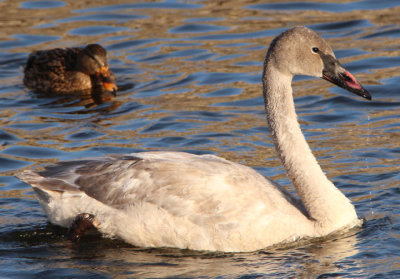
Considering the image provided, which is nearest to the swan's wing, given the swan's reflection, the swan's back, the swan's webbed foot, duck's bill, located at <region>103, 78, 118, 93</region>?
the swan's back

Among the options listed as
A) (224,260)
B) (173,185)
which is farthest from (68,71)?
(224,260)

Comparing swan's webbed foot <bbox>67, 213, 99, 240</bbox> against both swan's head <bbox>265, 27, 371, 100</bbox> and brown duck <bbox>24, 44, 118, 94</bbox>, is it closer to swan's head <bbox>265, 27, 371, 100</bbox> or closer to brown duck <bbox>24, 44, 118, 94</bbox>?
swan's head <bbox>265, 27, 371, 100</bbox>

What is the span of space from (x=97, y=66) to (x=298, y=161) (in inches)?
257

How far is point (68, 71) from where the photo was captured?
1497cm

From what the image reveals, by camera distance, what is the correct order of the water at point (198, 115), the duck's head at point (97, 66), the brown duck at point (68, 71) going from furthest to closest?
the brown duck at point (68, 71) → the duck's head at point (97, 66) → the water at point (198, 115)

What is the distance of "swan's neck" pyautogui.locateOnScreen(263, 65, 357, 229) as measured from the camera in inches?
335

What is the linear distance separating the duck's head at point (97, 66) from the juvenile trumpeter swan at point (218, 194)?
5.61m

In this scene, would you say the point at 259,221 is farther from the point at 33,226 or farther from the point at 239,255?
the point at 33,226

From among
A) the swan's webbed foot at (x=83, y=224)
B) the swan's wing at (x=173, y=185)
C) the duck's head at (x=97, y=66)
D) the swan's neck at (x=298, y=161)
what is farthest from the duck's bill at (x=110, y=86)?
the swan's neck at (x=298, y=161)

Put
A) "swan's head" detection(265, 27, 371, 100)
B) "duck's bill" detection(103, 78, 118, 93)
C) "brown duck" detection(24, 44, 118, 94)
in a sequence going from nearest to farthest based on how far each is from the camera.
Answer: "swan's head" detection(265, 27, 371, 100) → "duck's bill" detection(103, 78, 118, 93) → "brown duck" detection(24, 44, 118, 94)

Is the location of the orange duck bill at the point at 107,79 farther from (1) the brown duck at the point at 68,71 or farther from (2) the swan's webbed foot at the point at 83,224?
(2) the swan's webbed foot at the point at 83,224

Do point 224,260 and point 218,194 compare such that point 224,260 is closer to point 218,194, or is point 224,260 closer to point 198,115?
point 218,194

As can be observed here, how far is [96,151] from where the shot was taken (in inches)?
452

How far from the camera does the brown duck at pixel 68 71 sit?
14680 millimetres
